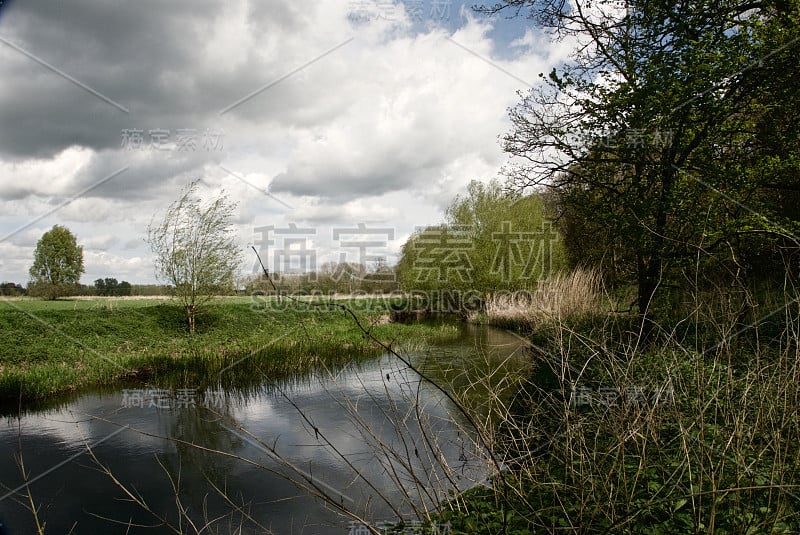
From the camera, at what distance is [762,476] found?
305 centimetres

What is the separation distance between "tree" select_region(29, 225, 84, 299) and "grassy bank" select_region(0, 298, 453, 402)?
2.44 feet

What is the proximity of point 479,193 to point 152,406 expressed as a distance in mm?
21533

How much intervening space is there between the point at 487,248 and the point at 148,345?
650 inches

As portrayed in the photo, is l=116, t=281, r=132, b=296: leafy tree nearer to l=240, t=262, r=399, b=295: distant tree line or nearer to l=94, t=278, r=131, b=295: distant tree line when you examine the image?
l=94, t=278, r=131, b=295: distant tree line

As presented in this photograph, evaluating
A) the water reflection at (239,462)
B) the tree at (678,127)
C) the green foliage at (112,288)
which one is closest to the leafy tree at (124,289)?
the green foliage at (112,288)

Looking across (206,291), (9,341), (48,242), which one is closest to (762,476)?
(9,341)

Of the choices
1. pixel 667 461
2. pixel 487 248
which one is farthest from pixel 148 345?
pixel 487 248

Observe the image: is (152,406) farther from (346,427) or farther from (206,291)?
(206,291)

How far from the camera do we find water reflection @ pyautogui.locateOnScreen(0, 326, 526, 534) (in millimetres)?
4520

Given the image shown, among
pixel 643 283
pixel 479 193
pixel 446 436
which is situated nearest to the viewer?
pixel 446 436

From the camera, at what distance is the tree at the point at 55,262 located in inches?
647

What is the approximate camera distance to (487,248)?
25.2 metres

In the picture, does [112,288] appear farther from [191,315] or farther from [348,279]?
[348,279]

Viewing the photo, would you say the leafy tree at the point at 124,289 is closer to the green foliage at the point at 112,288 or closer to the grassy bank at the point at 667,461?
the green foliage at the point at 112,288
